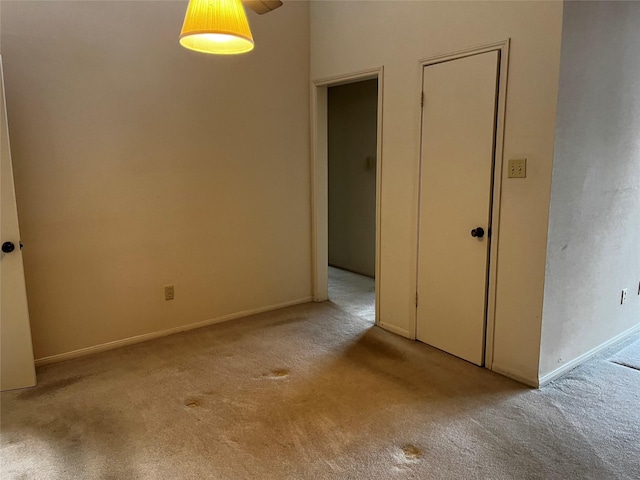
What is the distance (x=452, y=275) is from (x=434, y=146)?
85cm

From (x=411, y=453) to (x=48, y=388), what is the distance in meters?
2.08

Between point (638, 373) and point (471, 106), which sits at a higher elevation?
point (471, 106)

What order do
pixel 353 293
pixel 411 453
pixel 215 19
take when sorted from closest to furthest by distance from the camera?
pixel 215 19 < pixel 411 453 < pixel 353 293

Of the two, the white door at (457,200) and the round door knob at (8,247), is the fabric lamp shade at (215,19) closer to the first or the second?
the white door at (457,200)

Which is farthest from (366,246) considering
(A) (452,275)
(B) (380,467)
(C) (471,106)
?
(B) (380,467)

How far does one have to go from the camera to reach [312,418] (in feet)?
7.65

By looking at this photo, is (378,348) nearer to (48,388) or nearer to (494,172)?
(494,172)

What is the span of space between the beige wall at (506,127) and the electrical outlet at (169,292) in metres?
1.58

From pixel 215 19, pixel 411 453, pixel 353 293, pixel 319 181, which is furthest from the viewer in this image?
pixel 353 293

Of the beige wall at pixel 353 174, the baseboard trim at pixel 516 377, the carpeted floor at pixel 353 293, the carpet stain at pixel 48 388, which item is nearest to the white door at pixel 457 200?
the baseboard trim at pixel 516 377

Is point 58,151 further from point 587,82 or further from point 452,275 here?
point 587,82

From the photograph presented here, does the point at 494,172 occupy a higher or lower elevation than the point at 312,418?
higher

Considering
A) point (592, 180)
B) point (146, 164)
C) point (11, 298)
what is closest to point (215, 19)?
point (146, 164)

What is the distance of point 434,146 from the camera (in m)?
3.00
